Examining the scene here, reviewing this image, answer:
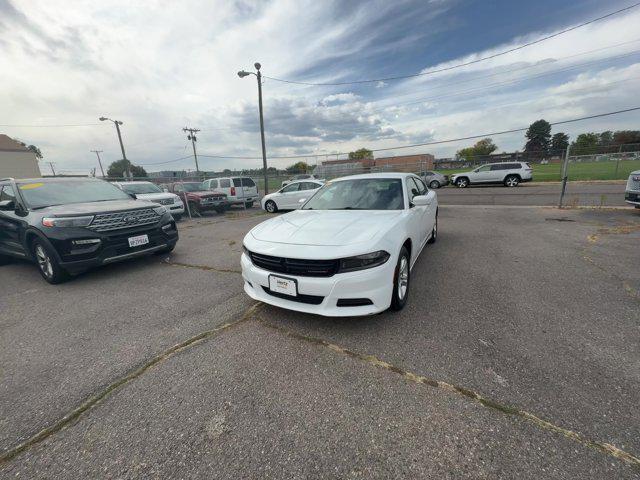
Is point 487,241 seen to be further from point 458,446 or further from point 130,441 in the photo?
point 130,441

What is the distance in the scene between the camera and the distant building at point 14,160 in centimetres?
4541

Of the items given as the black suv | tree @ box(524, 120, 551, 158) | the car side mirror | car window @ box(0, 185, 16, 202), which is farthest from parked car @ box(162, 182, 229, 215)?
tree @ box(524, 120, 551, 158)

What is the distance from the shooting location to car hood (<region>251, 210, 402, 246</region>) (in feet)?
8.63

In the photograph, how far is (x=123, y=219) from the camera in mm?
Answer: 4375

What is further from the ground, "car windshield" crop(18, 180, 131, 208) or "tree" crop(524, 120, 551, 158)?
"tree" crop(524, 120, 551, 158)

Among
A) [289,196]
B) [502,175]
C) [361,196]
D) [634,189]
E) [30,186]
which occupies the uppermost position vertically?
[30,186]

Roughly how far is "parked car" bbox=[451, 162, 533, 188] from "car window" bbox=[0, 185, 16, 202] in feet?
74.5

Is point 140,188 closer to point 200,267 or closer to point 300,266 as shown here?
point 200,267

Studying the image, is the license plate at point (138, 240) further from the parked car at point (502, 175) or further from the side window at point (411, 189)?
the parked car at point (502, 175)

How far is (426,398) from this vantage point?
1880 millimetres

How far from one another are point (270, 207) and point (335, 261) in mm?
10669

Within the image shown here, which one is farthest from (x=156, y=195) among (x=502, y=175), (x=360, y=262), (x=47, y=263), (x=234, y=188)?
(x=502, y=175)

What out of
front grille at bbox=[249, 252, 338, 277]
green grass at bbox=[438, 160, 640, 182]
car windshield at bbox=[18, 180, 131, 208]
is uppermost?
car windshield at bbox=[18, 180, 131, 208]

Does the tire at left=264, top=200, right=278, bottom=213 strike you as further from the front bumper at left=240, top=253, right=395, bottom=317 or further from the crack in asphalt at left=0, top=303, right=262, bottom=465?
the front bumper at left=240, top=253, right=395, bottom=317
